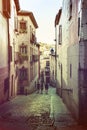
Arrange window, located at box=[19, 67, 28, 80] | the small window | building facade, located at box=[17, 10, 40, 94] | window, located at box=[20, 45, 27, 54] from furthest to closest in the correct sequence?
window, located at box=[19, 67, 28, 80] < window, located at box=[20, 45, 27, 54] < the small window < building facade, located at box=[17, 10, 40, 94]

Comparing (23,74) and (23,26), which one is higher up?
(23,26)

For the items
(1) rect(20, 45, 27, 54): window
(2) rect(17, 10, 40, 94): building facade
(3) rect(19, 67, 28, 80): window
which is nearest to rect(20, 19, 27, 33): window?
(2) rect(17, 10, 40, 94): building facade

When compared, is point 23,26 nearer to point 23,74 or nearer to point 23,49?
point 23,49

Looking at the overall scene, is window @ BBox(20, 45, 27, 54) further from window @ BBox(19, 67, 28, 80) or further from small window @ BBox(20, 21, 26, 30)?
small window @ BBox(20, 21, 26, 30)

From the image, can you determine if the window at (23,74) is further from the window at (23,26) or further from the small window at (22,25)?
the small window at (22,25)

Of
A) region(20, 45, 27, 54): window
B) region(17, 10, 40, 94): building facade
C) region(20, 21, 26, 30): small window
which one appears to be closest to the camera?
region(17, 10, 40, 94): building facade

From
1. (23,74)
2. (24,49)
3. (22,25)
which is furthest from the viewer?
(23,74)

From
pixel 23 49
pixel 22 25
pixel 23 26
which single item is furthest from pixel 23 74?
pixel 22 25

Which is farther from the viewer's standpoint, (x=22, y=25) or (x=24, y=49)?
(x=24, y=49)

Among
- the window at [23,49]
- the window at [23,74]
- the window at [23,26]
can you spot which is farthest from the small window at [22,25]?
the window at [23,74]

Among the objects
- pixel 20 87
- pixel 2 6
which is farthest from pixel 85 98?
pixel 20 87

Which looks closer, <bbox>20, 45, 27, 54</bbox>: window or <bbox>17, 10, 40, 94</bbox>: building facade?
<bbox>17, 10, 40, 94</bbox>: building facade

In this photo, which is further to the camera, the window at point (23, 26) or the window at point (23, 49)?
the window at point (23, 49)

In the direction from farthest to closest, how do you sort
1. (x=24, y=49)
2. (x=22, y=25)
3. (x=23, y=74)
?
(x=23, y=74) < (x=24, y=49) < (x=22, y=25)
